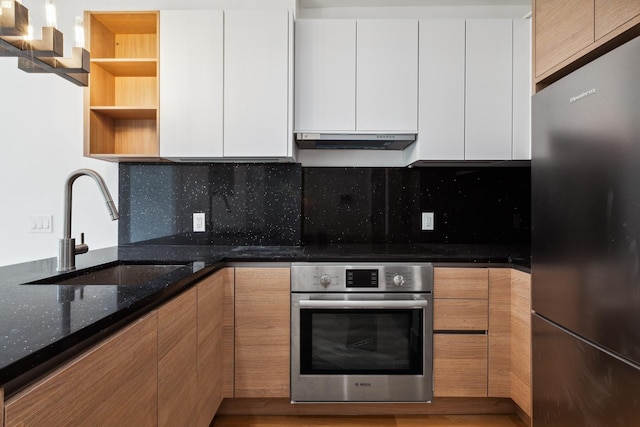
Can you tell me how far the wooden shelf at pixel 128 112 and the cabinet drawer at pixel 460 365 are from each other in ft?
6.52

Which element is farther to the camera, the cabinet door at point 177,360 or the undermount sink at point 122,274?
the undermount sink at point 122,274

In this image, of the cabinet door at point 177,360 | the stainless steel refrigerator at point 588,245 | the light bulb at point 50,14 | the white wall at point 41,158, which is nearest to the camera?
the stainless steel refrigerator at point 588,245

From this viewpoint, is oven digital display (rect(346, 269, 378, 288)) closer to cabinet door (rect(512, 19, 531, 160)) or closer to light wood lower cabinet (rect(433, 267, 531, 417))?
light wood lower cabinet (rect(433, 267, 531, 417))

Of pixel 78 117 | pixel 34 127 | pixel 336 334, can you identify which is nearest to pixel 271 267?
pixel 336 334

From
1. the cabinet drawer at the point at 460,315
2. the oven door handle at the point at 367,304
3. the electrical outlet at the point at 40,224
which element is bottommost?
the cabinet drawer at the point at 460,315

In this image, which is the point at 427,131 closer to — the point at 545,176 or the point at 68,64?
the point at 545,176

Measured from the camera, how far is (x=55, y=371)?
2.16 ft

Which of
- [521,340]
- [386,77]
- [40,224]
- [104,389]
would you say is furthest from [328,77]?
[40,224]

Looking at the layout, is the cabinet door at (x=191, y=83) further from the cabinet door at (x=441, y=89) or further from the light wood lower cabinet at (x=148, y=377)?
the cabinet door at (x=441, y=89)

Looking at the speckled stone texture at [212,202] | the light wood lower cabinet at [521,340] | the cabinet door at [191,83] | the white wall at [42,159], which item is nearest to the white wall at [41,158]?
the white wall at [42,159]

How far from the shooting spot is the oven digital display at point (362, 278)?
1.83 metres

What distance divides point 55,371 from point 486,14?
2829 millimetres

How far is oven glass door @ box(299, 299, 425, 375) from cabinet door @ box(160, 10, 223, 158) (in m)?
1.09

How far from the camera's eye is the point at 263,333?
1.84m
